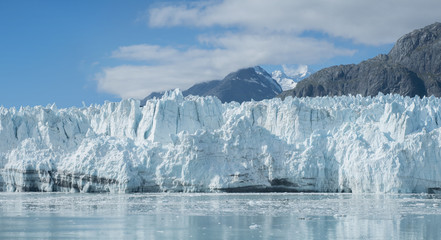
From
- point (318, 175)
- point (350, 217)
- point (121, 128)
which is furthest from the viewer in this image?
point (121, 128)

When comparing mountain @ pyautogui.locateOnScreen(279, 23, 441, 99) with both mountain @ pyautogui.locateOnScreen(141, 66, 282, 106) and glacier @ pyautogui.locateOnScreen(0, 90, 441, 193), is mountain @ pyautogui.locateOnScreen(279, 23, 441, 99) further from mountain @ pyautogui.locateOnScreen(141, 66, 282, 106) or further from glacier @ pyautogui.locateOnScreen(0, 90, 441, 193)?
glacier @ pyautogui.locateOnScreen(0, 90, 441, 193)

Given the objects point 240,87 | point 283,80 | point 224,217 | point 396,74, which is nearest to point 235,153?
point 224,217

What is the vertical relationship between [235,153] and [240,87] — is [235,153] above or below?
below

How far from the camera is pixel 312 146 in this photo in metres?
37.3

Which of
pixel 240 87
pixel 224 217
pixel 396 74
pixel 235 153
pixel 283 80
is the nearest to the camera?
pixel 224 217

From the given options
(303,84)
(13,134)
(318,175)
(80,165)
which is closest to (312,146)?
(318,175)

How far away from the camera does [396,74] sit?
8844 centimetres

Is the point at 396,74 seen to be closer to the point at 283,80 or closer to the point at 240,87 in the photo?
the point at 240,87

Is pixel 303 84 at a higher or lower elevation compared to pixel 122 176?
higher

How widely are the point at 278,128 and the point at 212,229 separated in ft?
76.4

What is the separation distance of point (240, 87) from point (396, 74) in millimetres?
34098

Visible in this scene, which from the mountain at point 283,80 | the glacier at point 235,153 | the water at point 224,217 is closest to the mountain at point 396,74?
the glacier at point 235,153

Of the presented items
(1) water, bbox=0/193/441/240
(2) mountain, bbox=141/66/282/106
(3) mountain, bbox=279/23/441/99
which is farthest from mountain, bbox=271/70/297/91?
(1) water, bbox=0/193/441/240

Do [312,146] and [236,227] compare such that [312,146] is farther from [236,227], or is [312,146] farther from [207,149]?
[236,227]
